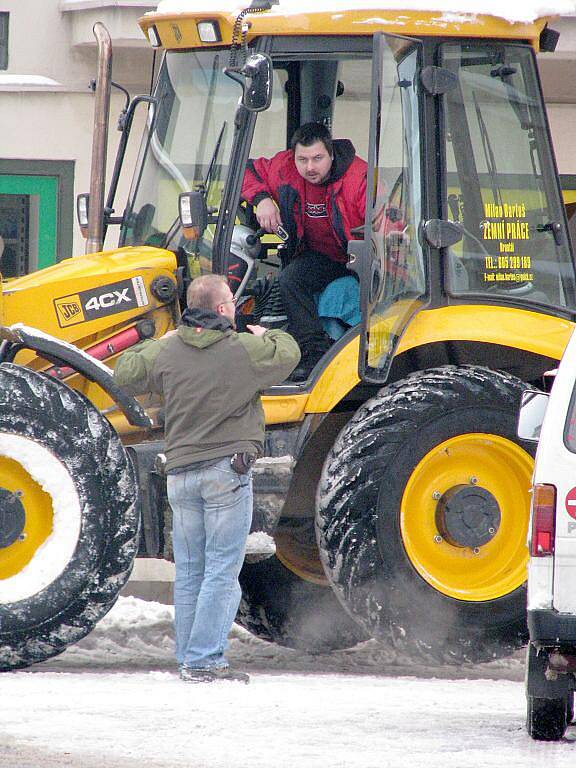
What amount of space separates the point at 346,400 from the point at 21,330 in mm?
1556

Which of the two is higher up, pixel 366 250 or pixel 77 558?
pixel 366 250

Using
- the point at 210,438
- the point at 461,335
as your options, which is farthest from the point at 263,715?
the point at 461,335

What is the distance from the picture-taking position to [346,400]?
7863 millimetres

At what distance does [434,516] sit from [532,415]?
1.42m

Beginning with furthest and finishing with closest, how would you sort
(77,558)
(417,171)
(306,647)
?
(306,647), (417,171), (77,558)

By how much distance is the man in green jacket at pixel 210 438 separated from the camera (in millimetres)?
7105

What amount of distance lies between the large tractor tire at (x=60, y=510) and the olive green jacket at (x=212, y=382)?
10.4 inches

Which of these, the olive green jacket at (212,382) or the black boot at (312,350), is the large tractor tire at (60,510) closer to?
the olive green jacket at (212,382)

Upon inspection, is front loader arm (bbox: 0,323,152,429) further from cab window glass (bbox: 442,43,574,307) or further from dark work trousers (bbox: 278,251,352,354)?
cab window glass (bbox: 442,43,574,307)

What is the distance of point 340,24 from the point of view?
7.57 metres

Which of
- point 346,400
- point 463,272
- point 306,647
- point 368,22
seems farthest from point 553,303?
point 306,647

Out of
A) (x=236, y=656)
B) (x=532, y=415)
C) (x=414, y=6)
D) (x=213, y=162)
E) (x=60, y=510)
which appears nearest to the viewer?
(x=532, y=415)

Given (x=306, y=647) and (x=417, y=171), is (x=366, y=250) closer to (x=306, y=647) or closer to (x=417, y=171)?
(x=417, y=171)

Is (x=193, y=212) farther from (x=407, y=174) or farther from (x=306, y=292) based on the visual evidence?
(x=407, y=174)
